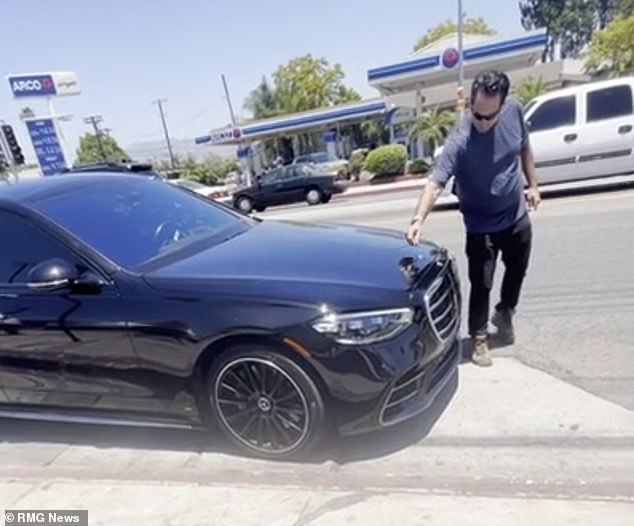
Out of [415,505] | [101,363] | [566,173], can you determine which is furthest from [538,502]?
[566,173]

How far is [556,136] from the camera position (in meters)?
9.89

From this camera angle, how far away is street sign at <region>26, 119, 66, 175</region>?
2433 cm

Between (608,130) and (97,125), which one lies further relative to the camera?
(97,125)

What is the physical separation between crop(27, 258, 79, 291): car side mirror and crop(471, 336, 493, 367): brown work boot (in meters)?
2.67

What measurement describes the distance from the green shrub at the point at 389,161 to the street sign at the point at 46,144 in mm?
13240

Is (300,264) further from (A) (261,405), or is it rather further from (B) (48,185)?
(B) (48,185)

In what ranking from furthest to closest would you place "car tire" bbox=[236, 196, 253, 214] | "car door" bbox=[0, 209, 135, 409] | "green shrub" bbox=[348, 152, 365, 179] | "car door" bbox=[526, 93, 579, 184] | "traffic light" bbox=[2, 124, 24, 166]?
"green shrub" bbox=[348, 152, 365, 179] → "traffic light" bbox=[2, 124, 24, 166] → "car tire" bbox=[236, 196, 253, 214] → "car door" bbox=[526, 93, 579, 184] → "car door" bbox=[0, 209, 135, 409]

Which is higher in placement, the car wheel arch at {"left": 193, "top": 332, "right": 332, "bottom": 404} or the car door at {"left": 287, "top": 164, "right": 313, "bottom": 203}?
the car wheel arch at {"left": 193, "top": 332, "right": 332, "bottom": 404}

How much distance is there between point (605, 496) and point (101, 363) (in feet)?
8.90

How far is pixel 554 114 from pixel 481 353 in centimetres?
732

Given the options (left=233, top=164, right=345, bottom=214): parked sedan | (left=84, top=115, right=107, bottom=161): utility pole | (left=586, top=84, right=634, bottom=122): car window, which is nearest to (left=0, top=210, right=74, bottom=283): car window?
(left=586, top=84, right=634, bottom=122): car window

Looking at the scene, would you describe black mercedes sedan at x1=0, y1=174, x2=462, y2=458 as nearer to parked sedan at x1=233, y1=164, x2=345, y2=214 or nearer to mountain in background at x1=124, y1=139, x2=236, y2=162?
parked sedan at x1=233, y1=164, x2=345, y2=214

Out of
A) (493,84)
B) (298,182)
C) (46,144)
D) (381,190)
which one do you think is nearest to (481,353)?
(493,84)

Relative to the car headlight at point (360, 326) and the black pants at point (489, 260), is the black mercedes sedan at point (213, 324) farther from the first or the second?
the black pants at point (489, 260)
